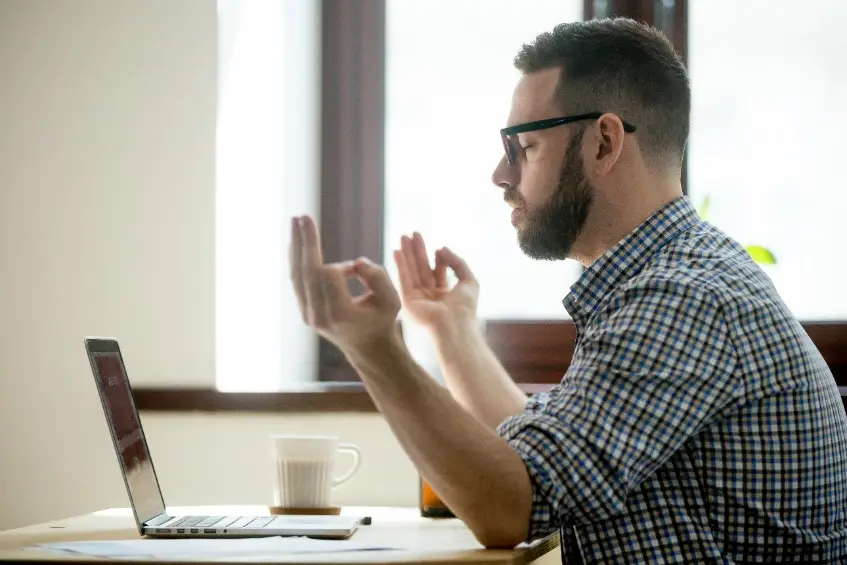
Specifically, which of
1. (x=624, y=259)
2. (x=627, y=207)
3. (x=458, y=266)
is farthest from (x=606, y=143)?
(x=458, y=266)

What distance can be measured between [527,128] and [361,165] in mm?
961

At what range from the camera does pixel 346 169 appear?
2436 millimetres

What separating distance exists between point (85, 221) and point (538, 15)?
3.67 feet

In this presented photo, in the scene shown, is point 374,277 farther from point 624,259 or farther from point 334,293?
point 624,259

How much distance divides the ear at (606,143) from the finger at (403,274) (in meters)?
0.41

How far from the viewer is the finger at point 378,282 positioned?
103 cm

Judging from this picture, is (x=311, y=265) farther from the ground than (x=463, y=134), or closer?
closer

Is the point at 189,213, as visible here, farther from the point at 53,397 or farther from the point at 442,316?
the point at 442,316

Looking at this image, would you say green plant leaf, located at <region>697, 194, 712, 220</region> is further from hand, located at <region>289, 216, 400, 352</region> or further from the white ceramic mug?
hand, located at <region>289, 216, 400, 352</region>

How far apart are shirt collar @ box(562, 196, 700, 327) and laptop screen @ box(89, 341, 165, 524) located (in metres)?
0.60

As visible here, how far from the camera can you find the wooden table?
1.01 meters

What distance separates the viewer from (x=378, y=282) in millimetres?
1034

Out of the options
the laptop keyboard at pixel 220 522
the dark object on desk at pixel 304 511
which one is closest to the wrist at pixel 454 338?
the dark object on desk at pixel 304 511

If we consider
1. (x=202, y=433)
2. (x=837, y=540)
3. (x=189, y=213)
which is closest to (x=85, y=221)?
(x=189, y=213)
